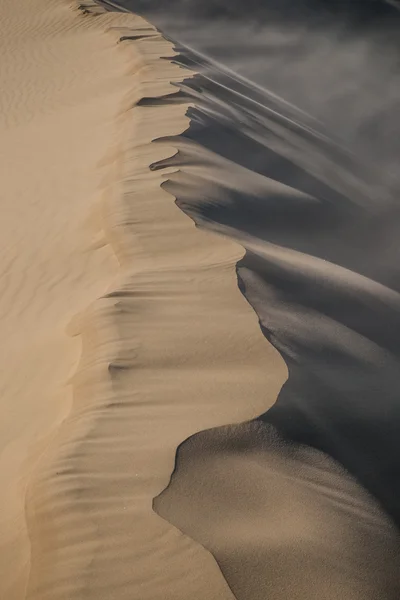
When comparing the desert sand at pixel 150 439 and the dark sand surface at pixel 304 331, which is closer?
the desert sand at pixel 150 439

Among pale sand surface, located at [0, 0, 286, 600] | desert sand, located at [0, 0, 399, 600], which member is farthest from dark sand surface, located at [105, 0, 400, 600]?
pale sand surface, located at [0, 0, 286, 600]

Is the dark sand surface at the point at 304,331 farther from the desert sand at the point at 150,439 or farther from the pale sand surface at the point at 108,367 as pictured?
the pale sand surface at the point at 108,367

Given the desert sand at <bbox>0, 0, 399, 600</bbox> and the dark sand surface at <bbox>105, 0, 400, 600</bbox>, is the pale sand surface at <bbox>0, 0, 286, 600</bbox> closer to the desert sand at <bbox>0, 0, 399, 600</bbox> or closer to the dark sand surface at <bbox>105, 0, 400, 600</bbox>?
the desert sand at <bbox>0, 0, 399, 600</bbox>

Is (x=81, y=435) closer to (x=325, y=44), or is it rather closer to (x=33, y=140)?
(x=33, y=140)

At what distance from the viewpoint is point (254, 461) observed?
2.74 meters

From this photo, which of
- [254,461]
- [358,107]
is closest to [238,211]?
[254,461]

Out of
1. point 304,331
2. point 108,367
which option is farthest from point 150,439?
point 304,331

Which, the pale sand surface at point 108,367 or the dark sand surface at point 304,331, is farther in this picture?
the dark sand surface at point 304,331

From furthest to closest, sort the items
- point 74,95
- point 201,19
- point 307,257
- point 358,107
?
point 201,19 < point 358,107 < point 74,95 < point 307,257

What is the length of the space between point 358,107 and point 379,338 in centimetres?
848

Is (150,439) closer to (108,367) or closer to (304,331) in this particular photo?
(108,367)

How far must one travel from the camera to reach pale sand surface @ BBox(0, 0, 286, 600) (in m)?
2.29

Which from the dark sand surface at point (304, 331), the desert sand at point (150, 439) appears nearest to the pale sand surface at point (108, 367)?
the desert sand at point (150, 439)

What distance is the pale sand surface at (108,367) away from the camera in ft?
7.51
